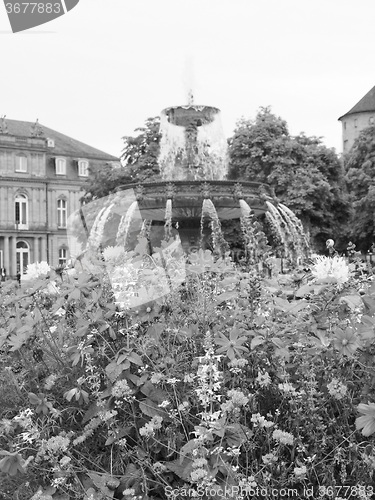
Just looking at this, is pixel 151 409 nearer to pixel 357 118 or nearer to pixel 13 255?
pixel 13 255

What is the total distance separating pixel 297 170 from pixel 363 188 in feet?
11.2

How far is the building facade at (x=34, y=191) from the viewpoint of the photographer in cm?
6406

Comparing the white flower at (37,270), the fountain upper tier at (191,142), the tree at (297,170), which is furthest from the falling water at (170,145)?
the tree at (297,170)

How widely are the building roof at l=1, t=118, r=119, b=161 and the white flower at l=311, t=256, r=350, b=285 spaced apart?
63.7 metres

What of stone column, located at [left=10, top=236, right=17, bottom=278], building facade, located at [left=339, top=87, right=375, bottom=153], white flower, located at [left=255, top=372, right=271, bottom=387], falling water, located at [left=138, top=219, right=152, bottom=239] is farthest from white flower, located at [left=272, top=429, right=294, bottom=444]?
building facade, located at [left=339, top=87, right=375, bottom=153]

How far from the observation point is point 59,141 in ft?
227

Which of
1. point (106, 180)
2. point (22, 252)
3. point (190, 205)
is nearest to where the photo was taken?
point (190, 205)

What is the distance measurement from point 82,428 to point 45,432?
0.63 feet

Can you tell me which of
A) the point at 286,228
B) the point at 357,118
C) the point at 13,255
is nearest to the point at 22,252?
the point at 13,255

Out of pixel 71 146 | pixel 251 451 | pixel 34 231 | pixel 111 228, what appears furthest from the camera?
pixel 71 146

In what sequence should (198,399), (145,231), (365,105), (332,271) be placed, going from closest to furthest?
(198,399) < (332,271) < (145,231) < (365,105)

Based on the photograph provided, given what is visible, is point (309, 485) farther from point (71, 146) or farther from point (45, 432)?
point (71, 146)

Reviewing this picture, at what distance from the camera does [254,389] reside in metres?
3.34

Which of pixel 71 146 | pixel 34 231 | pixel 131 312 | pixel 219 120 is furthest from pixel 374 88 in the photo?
pixel 131 312
